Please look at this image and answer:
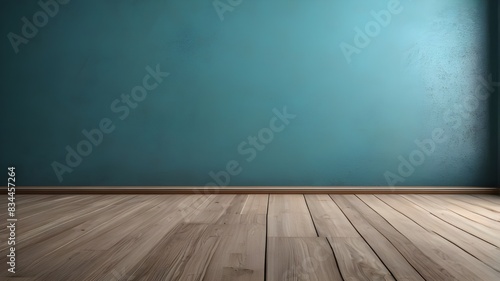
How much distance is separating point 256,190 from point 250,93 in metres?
0.64

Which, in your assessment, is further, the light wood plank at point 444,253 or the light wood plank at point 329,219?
the light wood plank at point 329,219

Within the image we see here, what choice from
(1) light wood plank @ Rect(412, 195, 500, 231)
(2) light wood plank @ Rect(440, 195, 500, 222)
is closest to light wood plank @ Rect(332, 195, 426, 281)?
(1) light wood plank @ Rect(412, 195, 500, 231)

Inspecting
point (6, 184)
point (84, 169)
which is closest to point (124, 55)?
point (84, 169)

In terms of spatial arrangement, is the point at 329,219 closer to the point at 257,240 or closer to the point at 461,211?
the point at 257,240

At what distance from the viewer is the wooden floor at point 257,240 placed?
3.47 ft

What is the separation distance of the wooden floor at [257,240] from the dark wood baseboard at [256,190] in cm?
31

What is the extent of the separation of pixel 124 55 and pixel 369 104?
167 cm

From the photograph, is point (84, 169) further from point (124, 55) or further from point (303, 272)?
point (303, 272)

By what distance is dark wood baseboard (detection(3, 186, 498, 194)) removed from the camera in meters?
2.65

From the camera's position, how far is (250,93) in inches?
109

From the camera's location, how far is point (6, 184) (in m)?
2.83

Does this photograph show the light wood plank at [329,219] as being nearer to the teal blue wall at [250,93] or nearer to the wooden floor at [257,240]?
the wooden floor at [257,240]

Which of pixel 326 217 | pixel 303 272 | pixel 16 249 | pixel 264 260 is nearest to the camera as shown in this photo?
pixel 303 272

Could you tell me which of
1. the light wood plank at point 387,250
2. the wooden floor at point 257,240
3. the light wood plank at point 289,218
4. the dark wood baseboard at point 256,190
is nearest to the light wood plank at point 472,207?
the wooden floor at point 257,240
